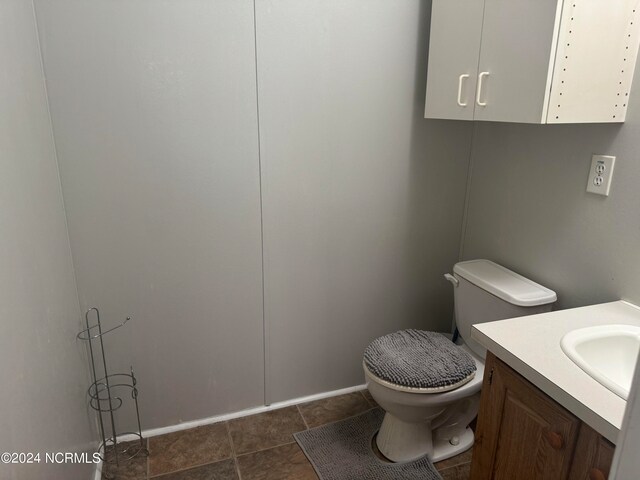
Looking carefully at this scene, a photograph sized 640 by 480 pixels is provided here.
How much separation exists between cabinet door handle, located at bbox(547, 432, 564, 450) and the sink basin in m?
0.26

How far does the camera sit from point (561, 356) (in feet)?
3.74

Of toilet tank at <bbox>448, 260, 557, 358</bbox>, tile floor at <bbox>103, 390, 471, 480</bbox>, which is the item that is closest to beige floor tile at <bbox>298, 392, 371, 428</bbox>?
tile floor at <bbox>103, 390, 471, 480</bbox>

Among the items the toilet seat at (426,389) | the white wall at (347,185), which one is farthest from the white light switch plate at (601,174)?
the toilet seat at (426,389)

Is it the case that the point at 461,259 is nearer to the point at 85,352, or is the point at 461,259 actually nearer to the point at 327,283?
the point at 327,283

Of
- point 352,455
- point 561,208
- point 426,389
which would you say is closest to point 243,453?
point 352,455

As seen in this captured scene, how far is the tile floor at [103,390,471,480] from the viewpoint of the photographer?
5.80ft

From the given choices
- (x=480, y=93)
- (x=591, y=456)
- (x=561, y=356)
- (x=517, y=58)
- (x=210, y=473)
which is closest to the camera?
(x=591, y=456)

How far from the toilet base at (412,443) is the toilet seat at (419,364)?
0.27 m

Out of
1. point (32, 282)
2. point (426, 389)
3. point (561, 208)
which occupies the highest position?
point (561, 208)

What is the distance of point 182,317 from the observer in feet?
6.11

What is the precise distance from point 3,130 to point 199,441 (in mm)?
1426

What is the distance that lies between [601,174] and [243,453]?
1.68m

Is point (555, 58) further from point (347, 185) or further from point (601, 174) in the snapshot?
point (347, 185)

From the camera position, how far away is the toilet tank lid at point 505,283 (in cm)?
160
